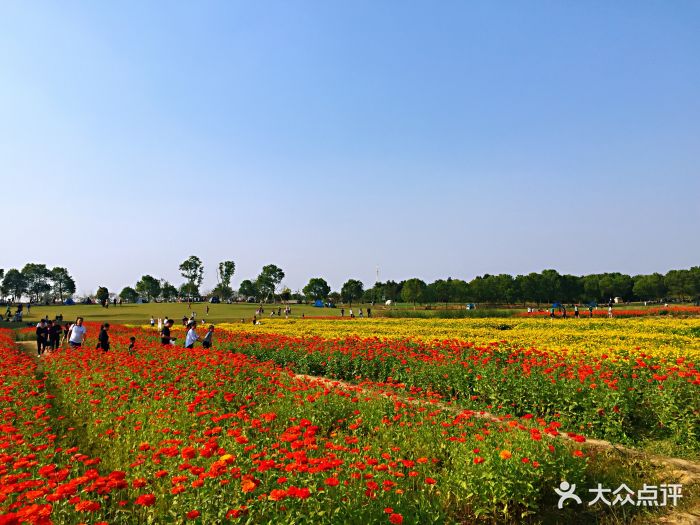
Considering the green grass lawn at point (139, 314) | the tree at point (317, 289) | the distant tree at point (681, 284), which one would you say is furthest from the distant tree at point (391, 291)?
the distant tree at point (681, 284)

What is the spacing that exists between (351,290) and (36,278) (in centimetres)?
10233

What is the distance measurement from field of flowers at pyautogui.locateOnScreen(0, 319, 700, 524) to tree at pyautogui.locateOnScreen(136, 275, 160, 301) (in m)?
146

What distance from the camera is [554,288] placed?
309 feet

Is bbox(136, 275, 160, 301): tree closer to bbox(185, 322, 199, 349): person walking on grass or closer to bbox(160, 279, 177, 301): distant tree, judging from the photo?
bbox(160, 279, 177, 301): distant tree

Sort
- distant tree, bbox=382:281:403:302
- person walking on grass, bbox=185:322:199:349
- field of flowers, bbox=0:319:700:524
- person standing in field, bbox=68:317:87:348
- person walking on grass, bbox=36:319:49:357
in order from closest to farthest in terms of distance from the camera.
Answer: field of flowers, bbox=0:319:700:524 < person walking on grass, bbox=185:322:199:349 < person standing in field, bbox=68:317:87:348 < person walking on grass, bbox=36:319:49:357 < distant tree, bbox=382:281:403:302

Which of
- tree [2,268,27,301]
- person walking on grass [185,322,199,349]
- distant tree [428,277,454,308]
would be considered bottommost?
person walking on grass [185,322,199,349]

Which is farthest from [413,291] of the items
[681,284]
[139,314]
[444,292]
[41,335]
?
[41,335]

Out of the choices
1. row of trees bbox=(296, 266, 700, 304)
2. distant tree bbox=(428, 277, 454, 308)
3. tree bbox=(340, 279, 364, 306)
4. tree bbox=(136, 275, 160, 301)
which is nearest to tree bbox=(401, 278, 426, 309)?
row of trees bbox=(296, 266, 700, 304)

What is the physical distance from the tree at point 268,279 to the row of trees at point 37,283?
65255 millimetres

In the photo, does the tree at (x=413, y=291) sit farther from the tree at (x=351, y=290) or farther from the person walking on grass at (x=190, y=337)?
the person walking on grass at (x=190, y=337)

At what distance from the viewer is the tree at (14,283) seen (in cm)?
14038

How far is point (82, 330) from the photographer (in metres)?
17.3

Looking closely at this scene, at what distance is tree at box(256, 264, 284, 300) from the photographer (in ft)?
474

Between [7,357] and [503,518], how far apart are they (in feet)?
50.4
